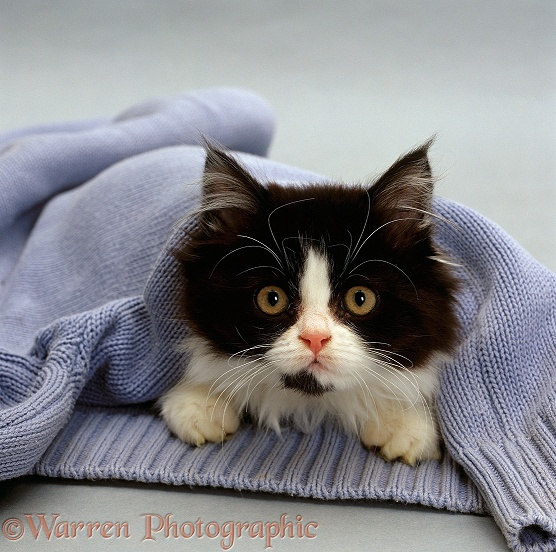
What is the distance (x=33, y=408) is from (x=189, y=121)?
1359 mm

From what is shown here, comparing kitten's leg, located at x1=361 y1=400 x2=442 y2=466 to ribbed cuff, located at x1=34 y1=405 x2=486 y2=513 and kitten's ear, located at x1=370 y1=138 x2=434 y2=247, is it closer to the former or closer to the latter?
ribbed cuff, located at x1=34 y1=405 x2=486 y2=513

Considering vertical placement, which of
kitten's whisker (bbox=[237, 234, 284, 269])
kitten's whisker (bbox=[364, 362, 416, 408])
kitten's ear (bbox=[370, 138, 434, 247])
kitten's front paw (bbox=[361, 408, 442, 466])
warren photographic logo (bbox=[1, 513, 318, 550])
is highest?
kitten's ear (bbox=[370, 138, 434, 247])

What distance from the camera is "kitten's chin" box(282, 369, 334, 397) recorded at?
1227 millimetres

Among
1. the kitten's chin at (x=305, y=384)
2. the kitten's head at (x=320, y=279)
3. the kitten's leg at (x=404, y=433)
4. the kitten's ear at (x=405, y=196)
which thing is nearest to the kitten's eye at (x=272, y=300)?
the kitten's head at (x=320, y=279)

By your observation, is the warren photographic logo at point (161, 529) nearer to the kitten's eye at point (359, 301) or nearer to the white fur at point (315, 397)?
the white fur at point (315, 397)

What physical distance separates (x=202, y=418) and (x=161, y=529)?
25cm

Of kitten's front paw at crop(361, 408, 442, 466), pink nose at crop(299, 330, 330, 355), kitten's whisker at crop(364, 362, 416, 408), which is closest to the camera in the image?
pink nose at crop(299, 330, 330, 355)

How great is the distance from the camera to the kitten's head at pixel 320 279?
1234 millimetres

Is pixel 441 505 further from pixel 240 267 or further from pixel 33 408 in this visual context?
pixel 33 408

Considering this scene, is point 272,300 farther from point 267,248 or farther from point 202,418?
point 202,418

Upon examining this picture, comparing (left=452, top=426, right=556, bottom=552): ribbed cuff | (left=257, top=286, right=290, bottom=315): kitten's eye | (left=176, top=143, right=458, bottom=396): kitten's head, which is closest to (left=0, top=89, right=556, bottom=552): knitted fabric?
(left=452, top=426, right=556, bottom=552): ribbed cuff

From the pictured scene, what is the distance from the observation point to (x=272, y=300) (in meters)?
1.26

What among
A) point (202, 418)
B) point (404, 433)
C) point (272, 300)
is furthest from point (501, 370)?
point (202, 418)

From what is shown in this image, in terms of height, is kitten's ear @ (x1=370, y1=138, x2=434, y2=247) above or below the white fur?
above
